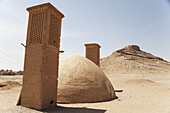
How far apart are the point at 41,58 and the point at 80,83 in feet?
9.91

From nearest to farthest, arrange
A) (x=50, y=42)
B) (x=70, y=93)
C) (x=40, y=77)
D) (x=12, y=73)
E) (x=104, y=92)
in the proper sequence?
(x=40, y=77), (x=50, y=42), (x=70, y=93), (x=104, y=92), (x=12, y=73)

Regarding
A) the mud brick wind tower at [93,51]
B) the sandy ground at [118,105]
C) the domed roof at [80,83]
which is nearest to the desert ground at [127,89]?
the sandy ground at [118,105]

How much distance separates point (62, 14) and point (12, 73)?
30836 mm

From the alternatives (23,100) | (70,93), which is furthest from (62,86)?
(23,100)

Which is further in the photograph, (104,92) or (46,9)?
(104,92)

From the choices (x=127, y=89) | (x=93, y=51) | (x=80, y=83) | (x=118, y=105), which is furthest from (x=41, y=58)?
(x=127, y=89)

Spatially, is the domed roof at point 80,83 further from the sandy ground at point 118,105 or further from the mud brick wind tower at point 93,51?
the mud brick wind tower at point 93,51

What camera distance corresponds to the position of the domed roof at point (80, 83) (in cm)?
804

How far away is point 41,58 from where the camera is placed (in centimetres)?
638

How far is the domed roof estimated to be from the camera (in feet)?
26.4

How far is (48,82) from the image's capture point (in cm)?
662

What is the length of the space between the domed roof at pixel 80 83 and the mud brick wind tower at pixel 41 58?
1.22 meters

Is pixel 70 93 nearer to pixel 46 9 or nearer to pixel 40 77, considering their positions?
pixel 40 77

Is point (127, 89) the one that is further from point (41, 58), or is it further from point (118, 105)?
point (41, 58)
